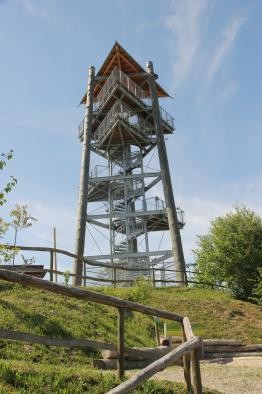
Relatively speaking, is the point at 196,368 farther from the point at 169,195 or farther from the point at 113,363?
the point at 169,195

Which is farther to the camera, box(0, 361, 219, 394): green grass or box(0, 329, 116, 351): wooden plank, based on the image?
box(0, 361, 219, 394): green grass

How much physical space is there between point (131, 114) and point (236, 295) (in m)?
14.9

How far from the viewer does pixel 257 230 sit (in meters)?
29.2

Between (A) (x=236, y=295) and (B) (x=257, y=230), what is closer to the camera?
(A) (x=236, y=295)

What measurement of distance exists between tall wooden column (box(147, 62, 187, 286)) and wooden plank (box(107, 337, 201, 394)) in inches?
767

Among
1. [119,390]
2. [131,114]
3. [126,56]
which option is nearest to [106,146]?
[131,114]

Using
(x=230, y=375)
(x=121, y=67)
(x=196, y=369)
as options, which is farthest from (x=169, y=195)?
(x=196, y=369)

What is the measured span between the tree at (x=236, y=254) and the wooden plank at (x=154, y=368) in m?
20.0

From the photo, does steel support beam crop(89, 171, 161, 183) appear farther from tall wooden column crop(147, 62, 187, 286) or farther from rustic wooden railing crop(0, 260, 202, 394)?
rustic wooden railing crop(0, 260, 202, 394)

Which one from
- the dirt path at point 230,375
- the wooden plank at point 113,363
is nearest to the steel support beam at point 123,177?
the dirt path at point 230,375

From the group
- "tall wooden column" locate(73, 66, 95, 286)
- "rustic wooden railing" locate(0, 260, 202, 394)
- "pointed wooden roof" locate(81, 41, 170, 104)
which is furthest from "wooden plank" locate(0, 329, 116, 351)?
"pointed wooden roof" locate(81, 41, 170, 104)

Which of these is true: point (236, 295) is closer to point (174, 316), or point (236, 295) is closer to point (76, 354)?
point (76, 354)

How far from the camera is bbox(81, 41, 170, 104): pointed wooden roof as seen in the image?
34.3 metres

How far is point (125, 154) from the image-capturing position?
113 feet
